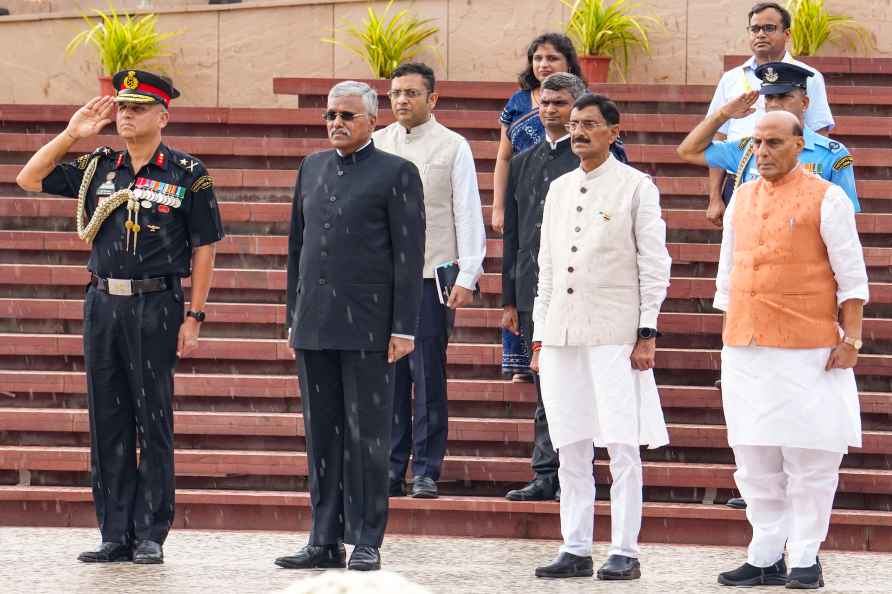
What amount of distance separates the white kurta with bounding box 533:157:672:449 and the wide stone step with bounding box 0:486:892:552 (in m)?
1.15

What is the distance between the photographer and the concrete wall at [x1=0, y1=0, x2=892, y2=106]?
14016mm

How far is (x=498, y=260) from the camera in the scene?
10.9 metres

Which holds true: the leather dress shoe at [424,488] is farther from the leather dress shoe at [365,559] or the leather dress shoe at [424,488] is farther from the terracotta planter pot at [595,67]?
the terracotta planter pot at [595,67]

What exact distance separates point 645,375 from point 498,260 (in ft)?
11.9

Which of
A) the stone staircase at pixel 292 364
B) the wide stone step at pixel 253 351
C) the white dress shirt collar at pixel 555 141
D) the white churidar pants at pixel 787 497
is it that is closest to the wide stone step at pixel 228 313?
the stone staircase at pixel 292 364

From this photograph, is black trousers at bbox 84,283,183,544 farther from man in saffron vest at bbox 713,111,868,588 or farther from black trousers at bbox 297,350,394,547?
man in saffron vest at bbox 713,111,868,588

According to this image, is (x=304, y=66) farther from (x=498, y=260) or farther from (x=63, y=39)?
(x=498, y=260)

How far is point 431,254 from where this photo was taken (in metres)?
8.86

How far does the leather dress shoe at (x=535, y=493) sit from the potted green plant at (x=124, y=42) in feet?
20.4

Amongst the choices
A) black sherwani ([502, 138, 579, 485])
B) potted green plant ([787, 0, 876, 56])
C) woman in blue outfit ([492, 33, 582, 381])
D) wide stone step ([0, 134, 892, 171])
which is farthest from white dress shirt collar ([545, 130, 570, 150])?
potted green plant ([787, 0, 876, 56])

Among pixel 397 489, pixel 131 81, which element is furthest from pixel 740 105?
pixel 131 81

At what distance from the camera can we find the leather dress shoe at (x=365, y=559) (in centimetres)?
720

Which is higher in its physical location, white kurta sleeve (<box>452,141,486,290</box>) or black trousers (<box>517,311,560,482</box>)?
white kurta sleeve (<box>452,141,486,290</box>)

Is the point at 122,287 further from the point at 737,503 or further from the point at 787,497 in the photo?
the point at 737,503
